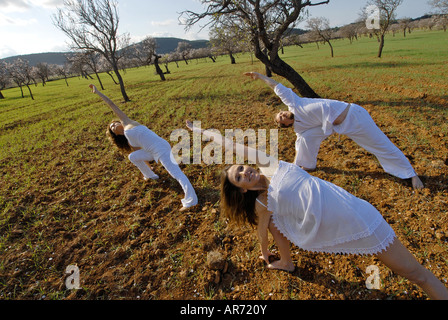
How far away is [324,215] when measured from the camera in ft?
5.91

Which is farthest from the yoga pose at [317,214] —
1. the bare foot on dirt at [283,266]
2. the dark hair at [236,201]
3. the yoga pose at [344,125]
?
the yoga pose at [344,125]

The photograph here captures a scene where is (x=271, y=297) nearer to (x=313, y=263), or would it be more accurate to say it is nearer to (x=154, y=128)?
(x=313, y=263)

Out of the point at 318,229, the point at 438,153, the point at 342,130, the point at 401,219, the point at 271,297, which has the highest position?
the point at 342,130

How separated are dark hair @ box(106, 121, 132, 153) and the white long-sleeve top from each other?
322 cm

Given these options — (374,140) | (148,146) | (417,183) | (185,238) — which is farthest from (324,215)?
(148,146)

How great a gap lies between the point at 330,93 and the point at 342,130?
7689 millimetres

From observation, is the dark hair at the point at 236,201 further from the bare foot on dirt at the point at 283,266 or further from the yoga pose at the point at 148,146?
the yoga pose at the point at 148,146

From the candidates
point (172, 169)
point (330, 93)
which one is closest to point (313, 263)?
point (172, 169)

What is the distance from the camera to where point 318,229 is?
1.86 metres

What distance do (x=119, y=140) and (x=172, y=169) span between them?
1.46 metres

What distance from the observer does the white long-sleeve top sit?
3.46 m

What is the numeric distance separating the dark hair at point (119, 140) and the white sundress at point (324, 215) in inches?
143

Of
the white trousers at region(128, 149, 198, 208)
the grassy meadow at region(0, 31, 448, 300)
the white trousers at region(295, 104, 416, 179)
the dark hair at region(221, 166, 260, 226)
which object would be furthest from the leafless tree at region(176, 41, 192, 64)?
the dark hair at region(221, 166, 260, 226)

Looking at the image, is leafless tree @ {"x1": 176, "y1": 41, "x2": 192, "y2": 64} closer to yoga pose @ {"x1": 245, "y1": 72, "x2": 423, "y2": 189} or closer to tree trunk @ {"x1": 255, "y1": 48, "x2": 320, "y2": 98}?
tree trunk @ {"x1": 255, "y1": 48, "x2": 320, "y2": 98}
